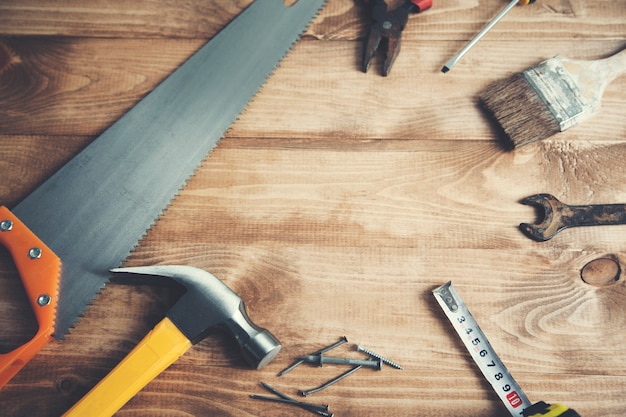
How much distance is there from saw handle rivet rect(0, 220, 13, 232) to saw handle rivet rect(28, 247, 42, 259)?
3.8 inches

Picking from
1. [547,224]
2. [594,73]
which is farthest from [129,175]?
[594,73]

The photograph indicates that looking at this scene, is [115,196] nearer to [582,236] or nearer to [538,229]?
[538,229]

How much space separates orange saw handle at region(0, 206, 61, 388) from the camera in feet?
5.05

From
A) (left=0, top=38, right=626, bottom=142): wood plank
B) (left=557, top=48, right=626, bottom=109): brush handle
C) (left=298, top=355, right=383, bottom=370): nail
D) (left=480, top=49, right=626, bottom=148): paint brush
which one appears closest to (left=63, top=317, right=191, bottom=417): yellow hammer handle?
(left=298, top=355, right=383, bottom=370): nail

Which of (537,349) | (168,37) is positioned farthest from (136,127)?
(537,349)

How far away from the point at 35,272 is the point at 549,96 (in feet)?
5.66

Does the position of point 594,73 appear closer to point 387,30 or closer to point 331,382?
point 387,30

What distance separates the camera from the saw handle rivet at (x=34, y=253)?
62.2 inches

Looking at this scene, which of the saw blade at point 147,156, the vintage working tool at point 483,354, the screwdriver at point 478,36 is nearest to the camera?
the vintage working tool at point 483,354

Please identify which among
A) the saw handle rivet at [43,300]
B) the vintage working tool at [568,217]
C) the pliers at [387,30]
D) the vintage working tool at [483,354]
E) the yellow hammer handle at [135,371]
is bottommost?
the vintage working tool at [483,354]

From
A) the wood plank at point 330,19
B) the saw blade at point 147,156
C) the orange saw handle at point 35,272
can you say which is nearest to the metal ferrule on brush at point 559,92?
the wood plank at point 330,19

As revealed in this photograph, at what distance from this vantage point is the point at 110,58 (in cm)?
191

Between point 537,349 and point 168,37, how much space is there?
1667 millimetres

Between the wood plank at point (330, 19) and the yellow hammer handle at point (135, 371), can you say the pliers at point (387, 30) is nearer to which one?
the wood plank at point (330, 19)
